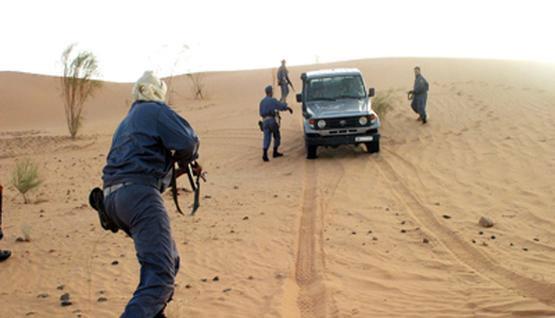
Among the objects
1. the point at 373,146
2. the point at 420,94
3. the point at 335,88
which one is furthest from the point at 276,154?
the point at 420,94

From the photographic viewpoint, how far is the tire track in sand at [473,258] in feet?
19.9

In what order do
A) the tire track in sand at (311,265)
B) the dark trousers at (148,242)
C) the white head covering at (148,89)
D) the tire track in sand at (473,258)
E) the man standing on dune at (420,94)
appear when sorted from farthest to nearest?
the man standing on dune at (420,94) → the tire track in sand at (473,258) → the tire track in sand at (311,265) → the white head covering at (148,89) → the dark trousers at (148,242)

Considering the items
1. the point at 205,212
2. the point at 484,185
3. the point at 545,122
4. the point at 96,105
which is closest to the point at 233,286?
the point at 205,212

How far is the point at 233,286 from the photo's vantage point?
22.0 feet

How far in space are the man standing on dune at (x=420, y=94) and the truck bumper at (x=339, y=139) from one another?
366 cm

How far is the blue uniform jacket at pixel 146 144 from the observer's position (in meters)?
4.71

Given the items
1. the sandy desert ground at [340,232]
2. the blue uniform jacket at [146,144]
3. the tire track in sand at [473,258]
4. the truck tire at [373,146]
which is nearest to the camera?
the blue uniform jacket at [146,144]

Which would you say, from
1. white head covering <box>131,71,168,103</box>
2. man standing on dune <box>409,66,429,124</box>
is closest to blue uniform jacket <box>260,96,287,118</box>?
man standing on dune <box>409,66,429,124</box>

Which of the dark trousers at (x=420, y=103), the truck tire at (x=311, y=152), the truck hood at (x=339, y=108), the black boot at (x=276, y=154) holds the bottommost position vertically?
the black boot at (x=276, y=154)

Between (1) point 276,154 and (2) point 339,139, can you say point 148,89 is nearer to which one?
(2) point 339,139

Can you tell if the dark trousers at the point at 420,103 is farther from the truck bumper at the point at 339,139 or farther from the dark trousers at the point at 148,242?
the dark trousers at the point at 148,242

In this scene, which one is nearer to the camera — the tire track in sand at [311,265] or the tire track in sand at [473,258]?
the tire track in sand at [311,265]

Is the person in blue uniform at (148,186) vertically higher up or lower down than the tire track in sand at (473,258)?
higher up

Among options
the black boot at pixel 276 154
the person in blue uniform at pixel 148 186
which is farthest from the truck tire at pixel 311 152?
the person in blue uniform at pixel 148 186
